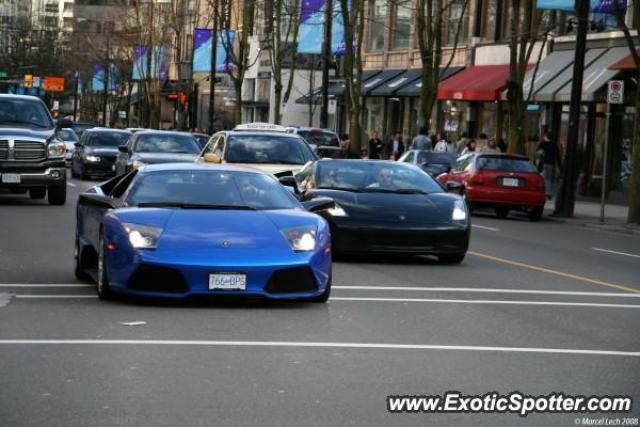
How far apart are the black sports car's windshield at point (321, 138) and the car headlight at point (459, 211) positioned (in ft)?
85.3

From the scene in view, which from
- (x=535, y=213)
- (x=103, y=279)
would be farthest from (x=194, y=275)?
(x=535, y=213)

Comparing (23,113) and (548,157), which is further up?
(23,113)

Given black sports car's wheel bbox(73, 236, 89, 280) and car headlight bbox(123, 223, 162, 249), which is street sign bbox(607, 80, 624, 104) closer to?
black sports car's wheel bbox(73, 236, 89, 280)

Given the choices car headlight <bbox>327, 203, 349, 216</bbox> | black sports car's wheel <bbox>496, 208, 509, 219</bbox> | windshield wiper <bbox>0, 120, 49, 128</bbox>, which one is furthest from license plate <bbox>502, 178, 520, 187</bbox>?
car headlight <bbox>327, 203, 349, 216</bbox>

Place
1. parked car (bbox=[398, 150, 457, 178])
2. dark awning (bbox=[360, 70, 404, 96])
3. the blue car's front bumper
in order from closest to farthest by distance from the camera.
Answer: the blue car's front bumper, parked car (bbox=[398, 150, 457, 178]), dark awning (bbox=[360, 70, 404, 96])

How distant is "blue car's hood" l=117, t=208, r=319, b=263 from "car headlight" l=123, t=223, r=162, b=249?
0.05m

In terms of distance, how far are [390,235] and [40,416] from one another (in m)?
10.3

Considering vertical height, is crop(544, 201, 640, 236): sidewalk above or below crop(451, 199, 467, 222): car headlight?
below

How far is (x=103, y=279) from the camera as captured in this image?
41.1 feet

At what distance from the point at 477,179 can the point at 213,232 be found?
20.9m

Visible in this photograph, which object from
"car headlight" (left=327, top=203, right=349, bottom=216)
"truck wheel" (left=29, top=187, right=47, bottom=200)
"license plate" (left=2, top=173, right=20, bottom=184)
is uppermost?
"car headlight" (left=327, top=203, right=349, bottom=216)

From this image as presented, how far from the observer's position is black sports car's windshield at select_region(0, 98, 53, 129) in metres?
27.8

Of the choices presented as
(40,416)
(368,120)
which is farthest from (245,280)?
(368,120)

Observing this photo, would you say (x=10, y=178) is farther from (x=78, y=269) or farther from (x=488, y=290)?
(x=488, y=290)
